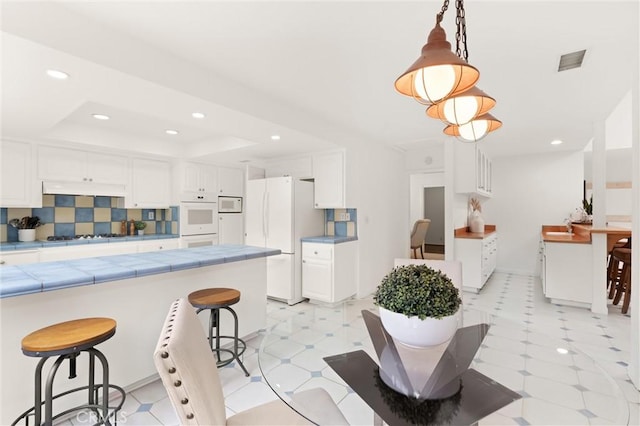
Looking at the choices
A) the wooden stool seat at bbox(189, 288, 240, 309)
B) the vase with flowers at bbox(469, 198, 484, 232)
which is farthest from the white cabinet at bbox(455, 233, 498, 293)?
the wooden stool seat at bbox(189, 288, 240, 309)

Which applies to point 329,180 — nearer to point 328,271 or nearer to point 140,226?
point 328,271

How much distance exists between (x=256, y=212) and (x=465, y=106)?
Answer: 3.32 metres

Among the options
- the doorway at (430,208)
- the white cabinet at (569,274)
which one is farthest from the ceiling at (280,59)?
the doorway at (430,208)

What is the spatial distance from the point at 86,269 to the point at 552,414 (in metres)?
2.55

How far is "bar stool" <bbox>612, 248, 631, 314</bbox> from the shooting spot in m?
3.51

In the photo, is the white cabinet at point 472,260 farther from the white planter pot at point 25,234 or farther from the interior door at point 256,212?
the white planter pot at point 25,234

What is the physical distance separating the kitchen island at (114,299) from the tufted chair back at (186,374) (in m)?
1.14

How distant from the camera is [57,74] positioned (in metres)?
1.84

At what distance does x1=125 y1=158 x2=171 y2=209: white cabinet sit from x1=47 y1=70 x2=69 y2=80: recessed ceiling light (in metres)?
2.58

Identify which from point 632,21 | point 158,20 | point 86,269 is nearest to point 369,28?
point 158,20

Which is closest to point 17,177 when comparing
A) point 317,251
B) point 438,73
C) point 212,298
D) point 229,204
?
point 229,204

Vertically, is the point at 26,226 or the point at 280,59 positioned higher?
the point at 280,59

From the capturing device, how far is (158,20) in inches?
66.6

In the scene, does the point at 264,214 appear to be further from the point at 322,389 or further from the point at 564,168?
the point at 564,168
